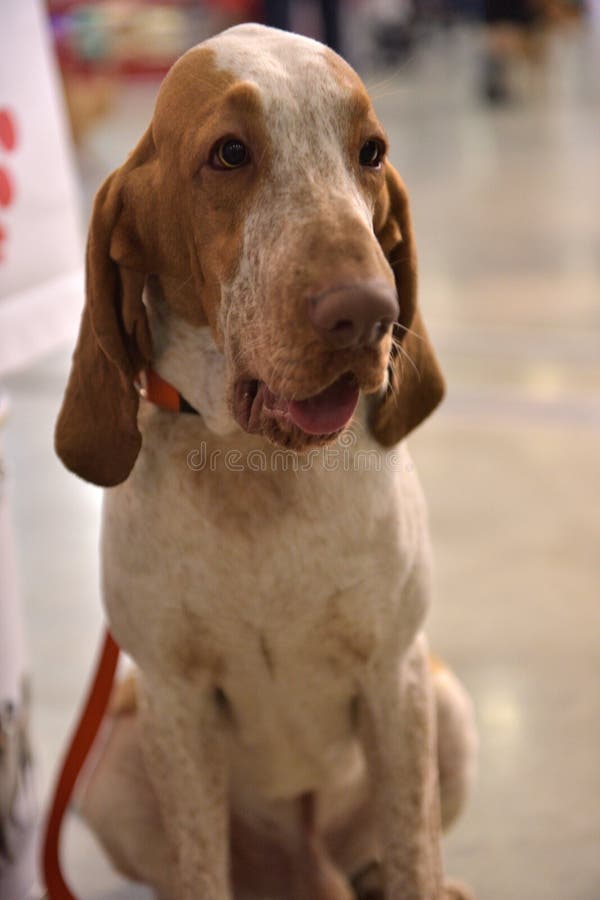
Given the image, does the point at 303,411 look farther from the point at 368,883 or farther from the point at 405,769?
the point at 368,883

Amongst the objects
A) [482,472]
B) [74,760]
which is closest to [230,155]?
[74,760]

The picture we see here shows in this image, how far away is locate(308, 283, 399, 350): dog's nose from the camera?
118 centimetres

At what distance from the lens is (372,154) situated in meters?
1.36

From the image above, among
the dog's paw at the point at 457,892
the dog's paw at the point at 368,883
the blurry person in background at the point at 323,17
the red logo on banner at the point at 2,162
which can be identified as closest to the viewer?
the red logo on banner at the point at 2,162

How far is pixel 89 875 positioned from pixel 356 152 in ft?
4.79

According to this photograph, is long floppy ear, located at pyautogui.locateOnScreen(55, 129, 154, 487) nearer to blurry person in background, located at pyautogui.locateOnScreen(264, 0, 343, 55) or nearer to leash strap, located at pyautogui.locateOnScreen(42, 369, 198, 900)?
leash strap, located at pyautogui.locateOnScreen(42, 369, 198, 900)

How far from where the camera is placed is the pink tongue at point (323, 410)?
1.30 metres

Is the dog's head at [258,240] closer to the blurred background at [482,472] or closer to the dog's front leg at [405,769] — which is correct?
the blurred background at [482,472]

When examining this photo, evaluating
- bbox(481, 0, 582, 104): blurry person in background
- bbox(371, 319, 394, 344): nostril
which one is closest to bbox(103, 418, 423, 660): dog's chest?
bbox(371, 319, 394, 344): nostril

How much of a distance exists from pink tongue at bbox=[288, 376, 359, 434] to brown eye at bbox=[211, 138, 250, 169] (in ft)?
0.83

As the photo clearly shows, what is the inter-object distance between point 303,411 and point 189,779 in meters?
0.62

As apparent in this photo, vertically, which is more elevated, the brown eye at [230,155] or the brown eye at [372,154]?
the brown eye at [230,155]

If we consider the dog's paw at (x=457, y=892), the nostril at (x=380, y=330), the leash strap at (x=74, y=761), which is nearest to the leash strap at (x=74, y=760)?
the leash strap at (x=74, y=761)

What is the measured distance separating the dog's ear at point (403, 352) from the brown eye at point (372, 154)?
0.25ft
